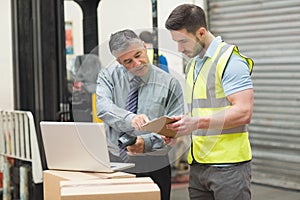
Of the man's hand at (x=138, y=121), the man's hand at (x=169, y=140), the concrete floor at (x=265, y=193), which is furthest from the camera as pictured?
the concrete floor at (x=265, y=193)

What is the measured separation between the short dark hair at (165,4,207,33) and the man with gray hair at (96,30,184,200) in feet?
0.52

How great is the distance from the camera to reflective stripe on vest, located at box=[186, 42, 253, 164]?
2.19 meters

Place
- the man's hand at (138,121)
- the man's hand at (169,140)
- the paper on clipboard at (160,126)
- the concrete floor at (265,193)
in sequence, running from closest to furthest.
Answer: the paper on clipboard at (160,126)
the man's hand at (138,121)
the man's hand at (169,140)
the concrete floor at (265,193)

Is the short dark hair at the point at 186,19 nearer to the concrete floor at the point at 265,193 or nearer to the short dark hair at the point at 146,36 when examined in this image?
the short dark hair at the point at 146,36

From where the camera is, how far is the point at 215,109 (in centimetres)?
221

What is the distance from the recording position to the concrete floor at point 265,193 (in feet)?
14.7

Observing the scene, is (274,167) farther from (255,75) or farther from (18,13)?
(18,13)

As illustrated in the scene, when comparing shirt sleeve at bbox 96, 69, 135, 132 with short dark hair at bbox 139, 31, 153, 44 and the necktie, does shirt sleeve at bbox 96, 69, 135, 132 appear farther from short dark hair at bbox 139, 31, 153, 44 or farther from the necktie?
short dark hair at bbox 139, 31, 153, 44

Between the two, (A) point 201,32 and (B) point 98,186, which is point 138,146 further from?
(A) point 201,32

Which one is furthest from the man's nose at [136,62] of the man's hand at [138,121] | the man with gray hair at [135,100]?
the man's hand at [138,121]

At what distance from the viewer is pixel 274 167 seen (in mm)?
4770

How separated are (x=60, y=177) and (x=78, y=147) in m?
0.15

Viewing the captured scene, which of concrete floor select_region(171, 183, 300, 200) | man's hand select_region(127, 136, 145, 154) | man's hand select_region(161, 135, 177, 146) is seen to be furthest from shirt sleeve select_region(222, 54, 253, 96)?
concrete floor select_region(171, 183, 300, 200)

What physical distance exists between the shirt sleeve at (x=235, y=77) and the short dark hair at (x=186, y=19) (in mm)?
202
